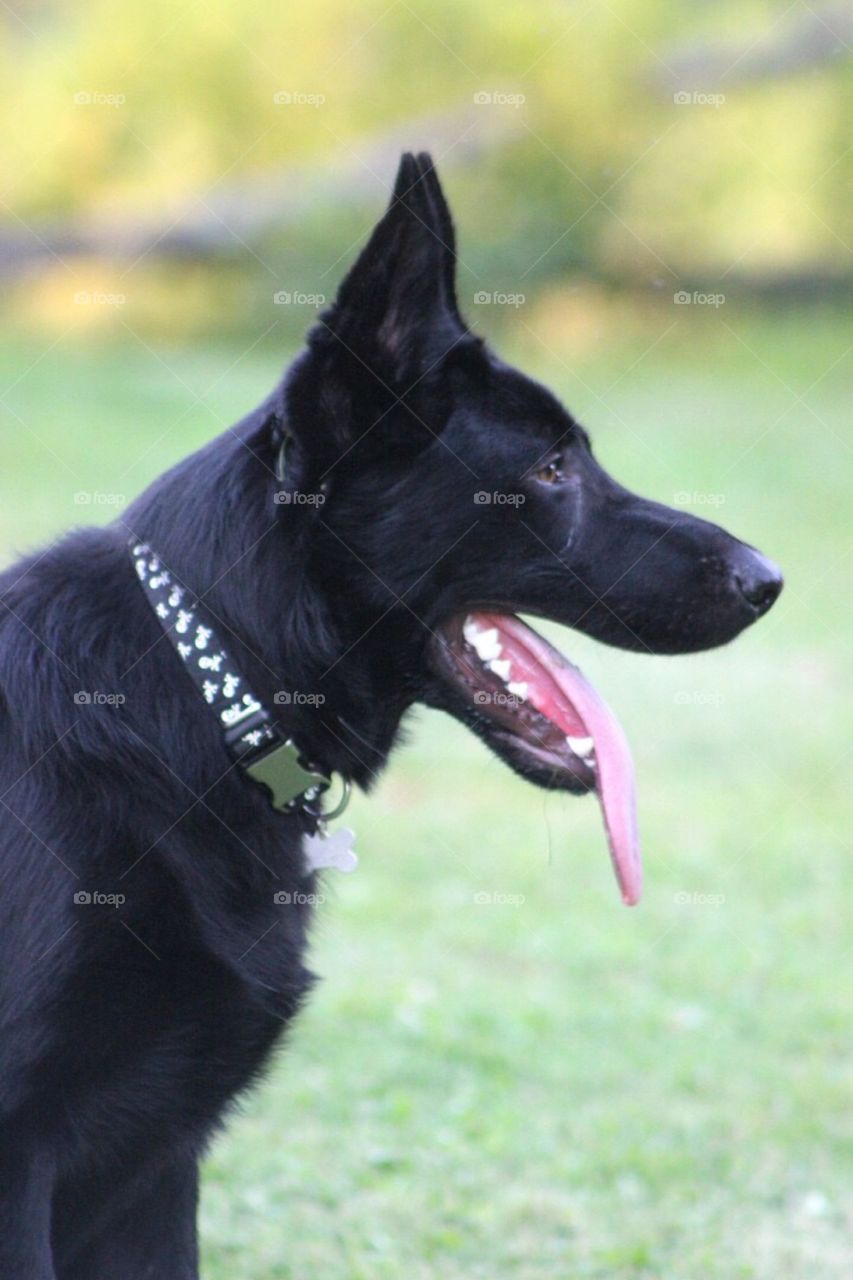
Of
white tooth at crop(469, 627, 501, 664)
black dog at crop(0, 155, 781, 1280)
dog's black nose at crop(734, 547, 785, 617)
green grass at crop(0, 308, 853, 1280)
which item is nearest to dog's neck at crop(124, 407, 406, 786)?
black dog at crop(0, 155, 781, 1280)

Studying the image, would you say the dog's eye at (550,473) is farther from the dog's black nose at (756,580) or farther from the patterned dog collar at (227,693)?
the patterned dog collar at (227,693)

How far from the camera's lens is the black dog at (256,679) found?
7.05 feet

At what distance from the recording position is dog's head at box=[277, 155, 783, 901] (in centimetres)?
236

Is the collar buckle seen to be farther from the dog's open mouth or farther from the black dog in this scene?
the dog's open mouth

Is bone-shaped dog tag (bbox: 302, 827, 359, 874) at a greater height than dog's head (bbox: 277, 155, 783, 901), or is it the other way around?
dog's head (bbox: 277, 155, 783, 901)

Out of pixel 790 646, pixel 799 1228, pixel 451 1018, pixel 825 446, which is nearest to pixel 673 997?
pixel 451 1018

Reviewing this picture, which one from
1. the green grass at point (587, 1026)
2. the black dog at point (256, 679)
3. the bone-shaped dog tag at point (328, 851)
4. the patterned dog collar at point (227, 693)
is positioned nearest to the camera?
the black dog at point (256, 679)

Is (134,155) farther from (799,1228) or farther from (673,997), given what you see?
(799,1228)

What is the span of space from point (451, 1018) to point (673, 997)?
2.42ft

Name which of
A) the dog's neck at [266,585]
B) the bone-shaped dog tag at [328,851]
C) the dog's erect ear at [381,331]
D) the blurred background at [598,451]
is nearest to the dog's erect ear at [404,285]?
the dog's erect ear at [381,331]

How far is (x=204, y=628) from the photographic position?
231cm

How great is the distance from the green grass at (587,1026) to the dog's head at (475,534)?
0.29 m

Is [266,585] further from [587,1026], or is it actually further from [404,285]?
[587,1026]

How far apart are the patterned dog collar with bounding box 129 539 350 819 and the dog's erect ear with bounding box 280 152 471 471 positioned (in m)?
0.32
